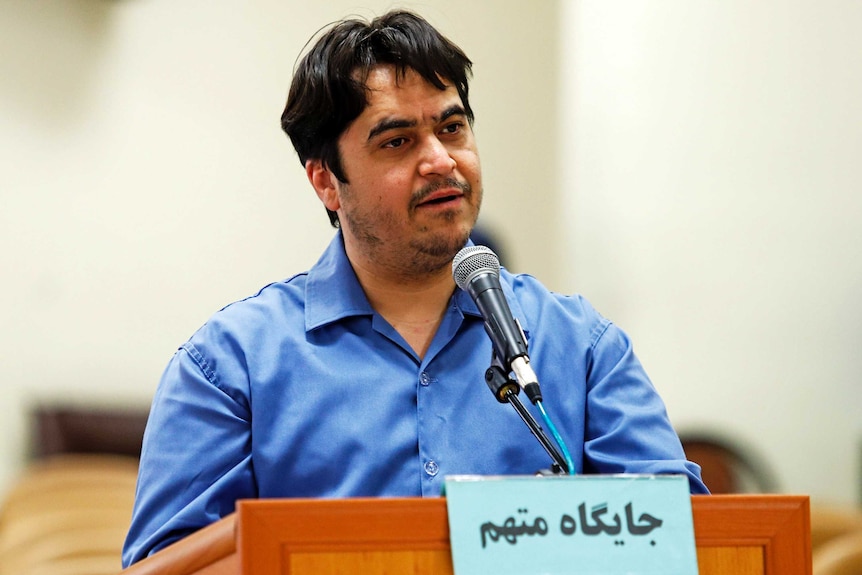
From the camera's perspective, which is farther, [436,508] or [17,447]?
[17,447]

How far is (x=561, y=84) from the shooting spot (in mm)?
4723

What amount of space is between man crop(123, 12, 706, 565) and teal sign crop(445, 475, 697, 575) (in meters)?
0.52

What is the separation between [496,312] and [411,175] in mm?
483

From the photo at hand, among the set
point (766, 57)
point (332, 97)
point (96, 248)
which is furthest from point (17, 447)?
point (766, 57)

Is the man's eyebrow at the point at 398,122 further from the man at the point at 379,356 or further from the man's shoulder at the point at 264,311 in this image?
the man's shoulder at the point at 264,311

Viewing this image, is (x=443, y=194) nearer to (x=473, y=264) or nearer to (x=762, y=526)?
(x=473, y=264)

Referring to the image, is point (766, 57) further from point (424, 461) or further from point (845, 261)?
point (424, 461)

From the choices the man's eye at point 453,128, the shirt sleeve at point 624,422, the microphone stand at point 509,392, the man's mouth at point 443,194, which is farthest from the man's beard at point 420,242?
the microphone stand at point 509,392

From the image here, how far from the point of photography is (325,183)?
1.89 metres

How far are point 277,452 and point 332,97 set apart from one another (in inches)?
23.9

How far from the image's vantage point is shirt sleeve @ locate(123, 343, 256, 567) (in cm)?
147

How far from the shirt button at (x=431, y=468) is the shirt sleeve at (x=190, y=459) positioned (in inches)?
10.2

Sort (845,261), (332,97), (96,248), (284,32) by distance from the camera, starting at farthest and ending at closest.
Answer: (284,32) → (96,248) → (845,261) → (332,97)

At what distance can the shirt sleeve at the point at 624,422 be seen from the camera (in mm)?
1562
